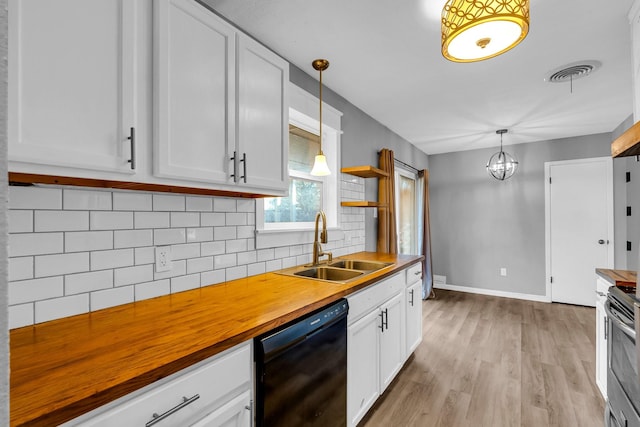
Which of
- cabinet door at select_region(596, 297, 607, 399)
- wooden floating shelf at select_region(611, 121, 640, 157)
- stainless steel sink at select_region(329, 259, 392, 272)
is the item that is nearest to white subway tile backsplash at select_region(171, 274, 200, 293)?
stainless steel sink at select_region(329, 259, 392, 272)

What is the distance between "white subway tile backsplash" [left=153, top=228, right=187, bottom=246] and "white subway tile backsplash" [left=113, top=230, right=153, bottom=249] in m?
0.03

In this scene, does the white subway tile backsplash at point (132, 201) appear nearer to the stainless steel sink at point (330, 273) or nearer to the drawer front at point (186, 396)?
the drawer front at point (186, 396)

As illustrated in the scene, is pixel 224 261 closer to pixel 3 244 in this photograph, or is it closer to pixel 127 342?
pixel 127 342

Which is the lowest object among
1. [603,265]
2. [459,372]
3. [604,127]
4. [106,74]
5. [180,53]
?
[459,372]

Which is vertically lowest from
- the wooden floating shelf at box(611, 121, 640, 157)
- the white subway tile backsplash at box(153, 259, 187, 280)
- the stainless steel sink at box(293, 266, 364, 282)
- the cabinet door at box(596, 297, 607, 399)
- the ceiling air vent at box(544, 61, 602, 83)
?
the cabinet door at box(596, 297, 607, 399)

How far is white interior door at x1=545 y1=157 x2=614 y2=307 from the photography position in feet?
13.6

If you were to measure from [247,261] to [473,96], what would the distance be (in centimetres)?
257

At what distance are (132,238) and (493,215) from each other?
16.7 ft

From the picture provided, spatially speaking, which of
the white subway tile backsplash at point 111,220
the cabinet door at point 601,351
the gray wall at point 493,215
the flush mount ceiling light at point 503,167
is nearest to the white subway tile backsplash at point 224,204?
the white subway tile backsplash at point 111,220

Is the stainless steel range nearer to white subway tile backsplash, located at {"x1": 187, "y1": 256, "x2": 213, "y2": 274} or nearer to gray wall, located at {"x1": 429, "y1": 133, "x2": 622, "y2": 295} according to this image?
white subway tile backsplash, located at {"x1": 187, "y1": 256, "x2": 213, "y2": 274}

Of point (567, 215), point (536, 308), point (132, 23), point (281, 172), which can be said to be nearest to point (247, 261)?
point (281, 172)

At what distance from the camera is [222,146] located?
4.71 feet

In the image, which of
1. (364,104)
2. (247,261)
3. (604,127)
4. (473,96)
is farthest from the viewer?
(604,127)

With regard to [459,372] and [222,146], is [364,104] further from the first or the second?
[459,372]
